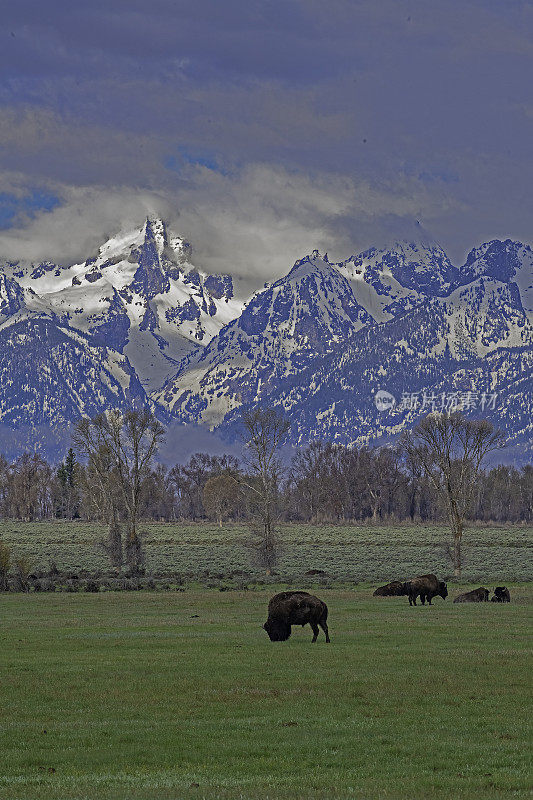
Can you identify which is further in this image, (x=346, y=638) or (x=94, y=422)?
(x=94, y=422)

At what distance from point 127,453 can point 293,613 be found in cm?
5659

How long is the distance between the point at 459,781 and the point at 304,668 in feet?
40.2

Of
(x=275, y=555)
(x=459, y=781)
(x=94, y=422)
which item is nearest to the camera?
(x=459, y=781)

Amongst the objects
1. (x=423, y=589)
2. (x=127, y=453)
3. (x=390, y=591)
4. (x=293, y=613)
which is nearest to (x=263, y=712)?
(x=293, y=613)

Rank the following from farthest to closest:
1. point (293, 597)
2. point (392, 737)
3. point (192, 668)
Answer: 1. point (293, 597)
2. point (192, 668)
3. point (392, 737)

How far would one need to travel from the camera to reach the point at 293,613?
32625mm

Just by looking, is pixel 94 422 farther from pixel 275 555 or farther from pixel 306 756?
pixel 306 756

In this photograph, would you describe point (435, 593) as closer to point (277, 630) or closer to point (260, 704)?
point (277, 630)

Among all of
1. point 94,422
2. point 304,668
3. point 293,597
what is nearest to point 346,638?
point 293,597

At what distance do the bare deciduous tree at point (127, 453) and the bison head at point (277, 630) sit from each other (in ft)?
139

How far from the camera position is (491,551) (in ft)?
349

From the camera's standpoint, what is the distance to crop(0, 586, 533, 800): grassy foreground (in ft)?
50.0

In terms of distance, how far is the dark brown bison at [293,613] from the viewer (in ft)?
106

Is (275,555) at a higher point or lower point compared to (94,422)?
lower
